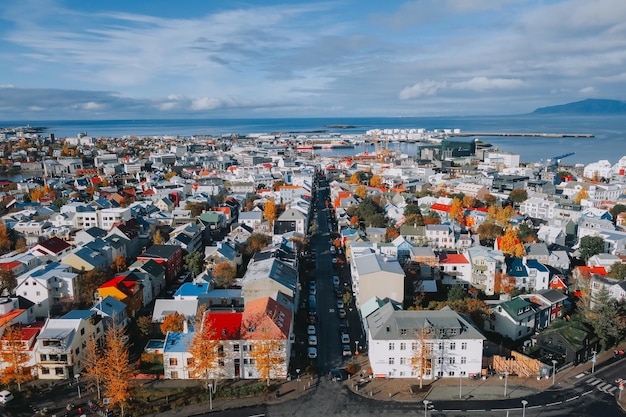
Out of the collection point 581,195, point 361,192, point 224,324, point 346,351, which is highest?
point 361,192

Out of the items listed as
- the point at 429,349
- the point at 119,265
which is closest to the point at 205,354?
the point at 429,349

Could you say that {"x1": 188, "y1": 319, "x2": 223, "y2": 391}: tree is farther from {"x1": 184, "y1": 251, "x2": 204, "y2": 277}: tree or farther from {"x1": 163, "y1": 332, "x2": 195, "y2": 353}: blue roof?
{"x1": 184, "y1": 251, "x2": 204, "y2": 277}: tree

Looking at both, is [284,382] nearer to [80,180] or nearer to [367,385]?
[367,385]

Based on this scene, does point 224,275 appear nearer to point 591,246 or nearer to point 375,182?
point 591,246

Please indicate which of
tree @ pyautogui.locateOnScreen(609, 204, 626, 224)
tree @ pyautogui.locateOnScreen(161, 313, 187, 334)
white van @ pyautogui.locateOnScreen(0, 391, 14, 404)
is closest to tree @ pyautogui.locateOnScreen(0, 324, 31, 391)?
white van @ pyautogui.locateOnScreen(0, 391, 14, 404)

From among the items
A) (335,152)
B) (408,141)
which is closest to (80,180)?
(335,152)

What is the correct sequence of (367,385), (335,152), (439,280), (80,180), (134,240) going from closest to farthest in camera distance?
(367,385)
(439,280)
(134,240)
(80,180)
(335,152)

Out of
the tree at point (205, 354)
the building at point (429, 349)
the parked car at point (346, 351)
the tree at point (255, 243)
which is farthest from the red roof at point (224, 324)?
the tree at point (255, 243)
